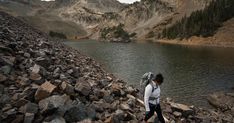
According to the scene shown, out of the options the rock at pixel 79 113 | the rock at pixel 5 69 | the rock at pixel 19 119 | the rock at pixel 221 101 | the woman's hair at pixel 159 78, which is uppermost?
the rock at pixel 5 69

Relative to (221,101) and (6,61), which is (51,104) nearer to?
(6,61)

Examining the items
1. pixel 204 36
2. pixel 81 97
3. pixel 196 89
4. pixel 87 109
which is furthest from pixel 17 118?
pixel 204 36

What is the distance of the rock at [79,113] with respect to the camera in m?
12.8

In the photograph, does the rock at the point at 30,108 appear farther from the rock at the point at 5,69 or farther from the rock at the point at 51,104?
the rock at the point at 5,69

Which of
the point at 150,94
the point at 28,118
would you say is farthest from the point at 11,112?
the point at 150,94

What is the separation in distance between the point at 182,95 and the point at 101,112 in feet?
69.7

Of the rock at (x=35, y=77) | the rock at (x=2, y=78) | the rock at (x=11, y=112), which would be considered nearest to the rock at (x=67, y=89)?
the rock at (x=35, y=77)

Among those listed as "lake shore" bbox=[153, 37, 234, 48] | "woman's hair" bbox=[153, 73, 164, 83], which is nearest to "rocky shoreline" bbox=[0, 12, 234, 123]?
"woman's hair" bbox=[153, 73, 164, 83]

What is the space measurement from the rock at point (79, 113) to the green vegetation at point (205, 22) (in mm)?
144002

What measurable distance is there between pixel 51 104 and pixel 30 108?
955mm

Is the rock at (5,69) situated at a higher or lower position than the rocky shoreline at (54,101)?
higher

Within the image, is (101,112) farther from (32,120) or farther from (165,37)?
(165,37)

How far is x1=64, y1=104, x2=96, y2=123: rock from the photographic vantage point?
503 inches

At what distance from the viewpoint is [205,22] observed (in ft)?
521
